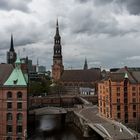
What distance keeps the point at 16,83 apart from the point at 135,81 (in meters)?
43.7

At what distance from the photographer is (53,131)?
118500 millimetres

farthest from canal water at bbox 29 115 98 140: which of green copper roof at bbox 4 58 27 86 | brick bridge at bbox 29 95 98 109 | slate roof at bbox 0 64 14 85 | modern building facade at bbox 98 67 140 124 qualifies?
brick bridge at bbox 29 95 98 109

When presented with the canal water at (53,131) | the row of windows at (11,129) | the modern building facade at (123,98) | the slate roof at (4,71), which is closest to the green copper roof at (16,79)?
the slate roof at (4,71)

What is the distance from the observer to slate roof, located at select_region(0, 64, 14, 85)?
9212cm

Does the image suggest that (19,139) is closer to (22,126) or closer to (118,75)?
(22,126)

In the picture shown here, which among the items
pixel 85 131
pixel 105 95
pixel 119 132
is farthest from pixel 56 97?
pixel 119 132

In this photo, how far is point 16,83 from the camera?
89.4 meters

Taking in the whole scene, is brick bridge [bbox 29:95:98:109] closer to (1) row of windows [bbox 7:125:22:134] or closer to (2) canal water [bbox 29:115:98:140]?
(2) canal water [bbox 29:115:98:140]

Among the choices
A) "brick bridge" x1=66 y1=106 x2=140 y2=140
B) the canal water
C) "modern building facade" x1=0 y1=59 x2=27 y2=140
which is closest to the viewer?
"modern building facade" x1=0 y1=59 x2=27 y2=140

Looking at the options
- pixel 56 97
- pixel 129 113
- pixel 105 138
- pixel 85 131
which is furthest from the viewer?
pixel 56 97

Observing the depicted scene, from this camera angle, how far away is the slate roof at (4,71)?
302 feet

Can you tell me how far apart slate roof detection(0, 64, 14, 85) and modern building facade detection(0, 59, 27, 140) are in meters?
2.57

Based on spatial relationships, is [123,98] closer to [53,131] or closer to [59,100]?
[53,131]

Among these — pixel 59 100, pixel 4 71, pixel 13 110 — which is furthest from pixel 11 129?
pixel 59 100
